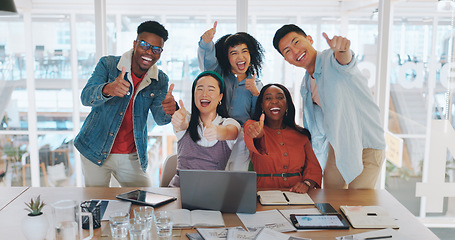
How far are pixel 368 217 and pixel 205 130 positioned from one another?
99cm

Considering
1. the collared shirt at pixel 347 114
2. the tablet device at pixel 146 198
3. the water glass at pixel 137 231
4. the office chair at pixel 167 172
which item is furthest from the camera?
the office chair at pixel 167 172

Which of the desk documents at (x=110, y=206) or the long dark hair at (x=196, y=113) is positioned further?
the long dark hair at (x=196, y=113)

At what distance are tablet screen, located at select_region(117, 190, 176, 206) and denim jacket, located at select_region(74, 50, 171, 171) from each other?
60 cm

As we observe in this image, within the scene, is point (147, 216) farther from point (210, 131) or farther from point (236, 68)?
point (236, 68)

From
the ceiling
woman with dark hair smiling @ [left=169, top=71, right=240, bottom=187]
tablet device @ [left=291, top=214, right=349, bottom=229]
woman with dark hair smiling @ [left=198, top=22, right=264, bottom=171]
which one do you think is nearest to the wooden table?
tablet device @ [left=291, top=214, right=349, bottom=229]

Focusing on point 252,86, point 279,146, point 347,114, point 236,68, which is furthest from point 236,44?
point 347,114

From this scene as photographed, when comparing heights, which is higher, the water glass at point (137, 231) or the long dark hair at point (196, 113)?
the long dark hair at point (196, 113)

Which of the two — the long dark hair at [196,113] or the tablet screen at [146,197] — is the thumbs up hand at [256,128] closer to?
the long dark hair at [196,113]

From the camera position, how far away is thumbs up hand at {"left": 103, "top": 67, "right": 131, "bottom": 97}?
2461 mm

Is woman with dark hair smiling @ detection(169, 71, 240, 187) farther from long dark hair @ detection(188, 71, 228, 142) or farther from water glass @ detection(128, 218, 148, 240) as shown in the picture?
water glass @ detection(128, 218, 148, 240)

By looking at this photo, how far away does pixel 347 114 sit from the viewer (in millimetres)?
2324

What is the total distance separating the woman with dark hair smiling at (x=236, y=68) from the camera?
2604 millimetres

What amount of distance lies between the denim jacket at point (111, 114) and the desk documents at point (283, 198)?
895 millimetres

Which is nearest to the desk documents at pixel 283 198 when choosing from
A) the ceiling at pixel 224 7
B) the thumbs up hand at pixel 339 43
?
the thumbs up hand at pixel 339 43
